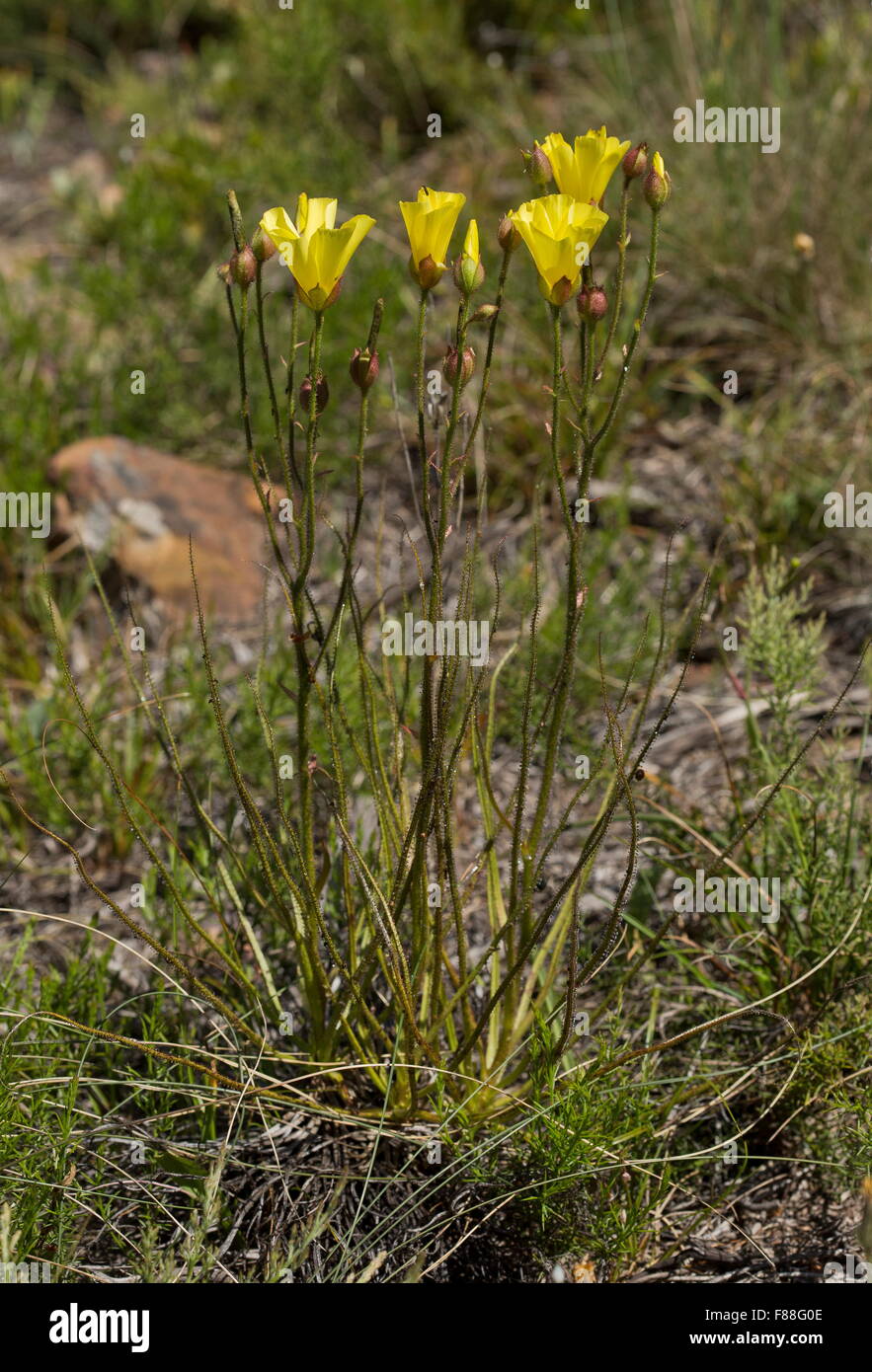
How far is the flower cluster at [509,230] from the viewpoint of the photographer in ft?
4.20

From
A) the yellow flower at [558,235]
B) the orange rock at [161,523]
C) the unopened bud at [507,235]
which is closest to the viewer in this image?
the yellow flower at [558,235]

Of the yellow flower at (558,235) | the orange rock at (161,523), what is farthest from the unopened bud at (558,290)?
the orange rock at (161,523)

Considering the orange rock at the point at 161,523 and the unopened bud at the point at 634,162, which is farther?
the orange rock at the point at 161,523

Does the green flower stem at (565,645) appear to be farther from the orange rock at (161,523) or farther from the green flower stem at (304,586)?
the orange rock at (161,523)

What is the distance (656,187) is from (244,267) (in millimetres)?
490

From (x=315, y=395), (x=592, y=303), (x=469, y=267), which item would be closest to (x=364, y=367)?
(x=315, y=395)

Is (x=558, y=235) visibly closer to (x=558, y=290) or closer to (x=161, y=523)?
(x=558, y=290)

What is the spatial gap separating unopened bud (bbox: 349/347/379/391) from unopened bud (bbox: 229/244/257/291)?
154 mm

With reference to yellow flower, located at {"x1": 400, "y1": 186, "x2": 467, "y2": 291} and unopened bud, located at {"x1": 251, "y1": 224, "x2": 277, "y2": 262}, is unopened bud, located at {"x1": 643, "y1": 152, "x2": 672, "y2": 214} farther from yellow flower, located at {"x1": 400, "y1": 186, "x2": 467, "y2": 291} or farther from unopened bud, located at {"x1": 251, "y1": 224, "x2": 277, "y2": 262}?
unopened bud, located at {"x1": 251, "y1": 224, "x2": 277, "y2": 262}

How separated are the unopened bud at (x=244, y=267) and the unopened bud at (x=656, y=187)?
18.5 inches

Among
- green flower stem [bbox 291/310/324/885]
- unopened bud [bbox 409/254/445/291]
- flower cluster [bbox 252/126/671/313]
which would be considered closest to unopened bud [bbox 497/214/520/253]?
flower cluster [bbox 252/126/671/313]

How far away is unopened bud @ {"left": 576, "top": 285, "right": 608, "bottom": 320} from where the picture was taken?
1.33 meters
